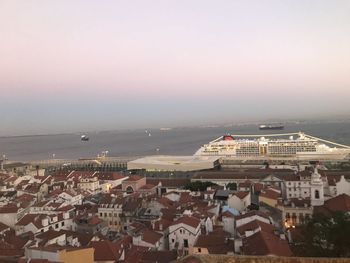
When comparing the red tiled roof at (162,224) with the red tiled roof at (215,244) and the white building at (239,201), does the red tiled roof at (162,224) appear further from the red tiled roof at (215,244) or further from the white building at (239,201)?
the white building at (239,201)

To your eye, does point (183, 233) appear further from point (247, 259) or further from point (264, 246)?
point (247, 259)

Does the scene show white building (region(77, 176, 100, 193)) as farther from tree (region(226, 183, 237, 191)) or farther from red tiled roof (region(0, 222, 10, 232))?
tree (region(226, 183, 237, 191))

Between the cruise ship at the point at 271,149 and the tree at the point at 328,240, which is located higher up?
the tree at the point at 328,240

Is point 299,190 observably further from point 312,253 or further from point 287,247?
point 312,253

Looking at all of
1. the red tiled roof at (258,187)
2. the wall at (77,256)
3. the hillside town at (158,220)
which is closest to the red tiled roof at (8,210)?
the hillside town at (158,220)

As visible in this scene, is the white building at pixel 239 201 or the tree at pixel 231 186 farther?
the tree at pixel 231 186

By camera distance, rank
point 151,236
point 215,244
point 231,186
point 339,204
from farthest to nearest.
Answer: point 231,186
point 339,204
point 151,236
point 215,244

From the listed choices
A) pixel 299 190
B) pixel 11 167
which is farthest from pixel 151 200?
pixel 11 167

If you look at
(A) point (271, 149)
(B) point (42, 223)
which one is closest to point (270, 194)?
(B) point (42, 223)
